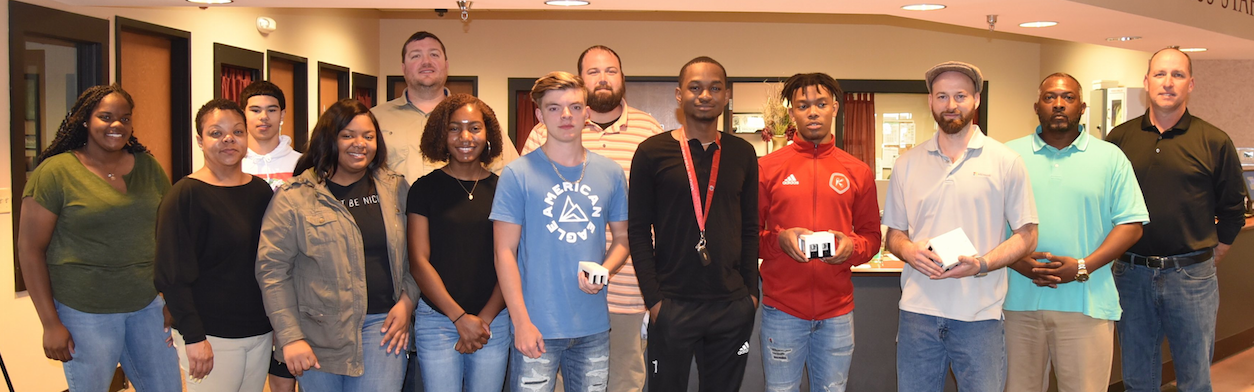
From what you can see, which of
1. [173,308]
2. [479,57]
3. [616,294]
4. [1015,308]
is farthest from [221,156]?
[479,57]

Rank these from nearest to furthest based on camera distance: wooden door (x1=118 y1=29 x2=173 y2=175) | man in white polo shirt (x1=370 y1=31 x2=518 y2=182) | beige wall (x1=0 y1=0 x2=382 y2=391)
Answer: man in white polo shirt (x1=370 y1=31 x2=518 y2=182) → beige wall (x1=0 y1=0 x2=382 y2=391) → wooden door (x1=118 y1=29 x2=173 y2=175)

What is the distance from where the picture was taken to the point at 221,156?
256 centimetres

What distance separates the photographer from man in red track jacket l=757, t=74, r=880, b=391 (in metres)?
2.82

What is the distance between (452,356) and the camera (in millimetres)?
2562

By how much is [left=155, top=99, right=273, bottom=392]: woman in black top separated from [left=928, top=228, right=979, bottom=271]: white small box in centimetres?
212

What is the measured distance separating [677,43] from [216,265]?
279 inches

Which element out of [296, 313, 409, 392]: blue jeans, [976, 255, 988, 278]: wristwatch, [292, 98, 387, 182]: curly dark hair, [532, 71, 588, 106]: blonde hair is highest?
[532, 71, 588, 106]: blonde hair

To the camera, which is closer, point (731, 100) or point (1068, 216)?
point (1068, 216)

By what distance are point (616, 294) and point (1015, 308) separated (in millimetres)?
1438

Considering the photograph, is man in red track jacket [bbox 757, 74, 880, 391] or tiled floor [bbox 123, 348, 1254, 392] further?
tiled floor [bbox 123, 348, 1254, 392]

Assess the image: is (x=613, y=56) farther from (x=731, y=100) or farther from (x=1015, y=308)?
(x=731, y=100)

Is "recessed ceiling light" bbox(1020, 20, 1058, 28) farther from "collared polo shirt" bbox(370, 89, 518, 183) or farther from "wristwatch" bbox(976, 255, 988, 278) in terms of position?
"collared polo shirt" bbox(370, 89, 518, 183)

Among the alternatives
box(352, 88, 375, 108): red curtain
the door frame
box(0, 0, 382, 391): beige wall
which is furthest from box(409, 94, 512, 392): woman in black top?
box(352, 88, 375, 108): red curtain

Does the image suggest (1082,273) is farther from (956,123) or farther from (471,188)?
(471,188)
